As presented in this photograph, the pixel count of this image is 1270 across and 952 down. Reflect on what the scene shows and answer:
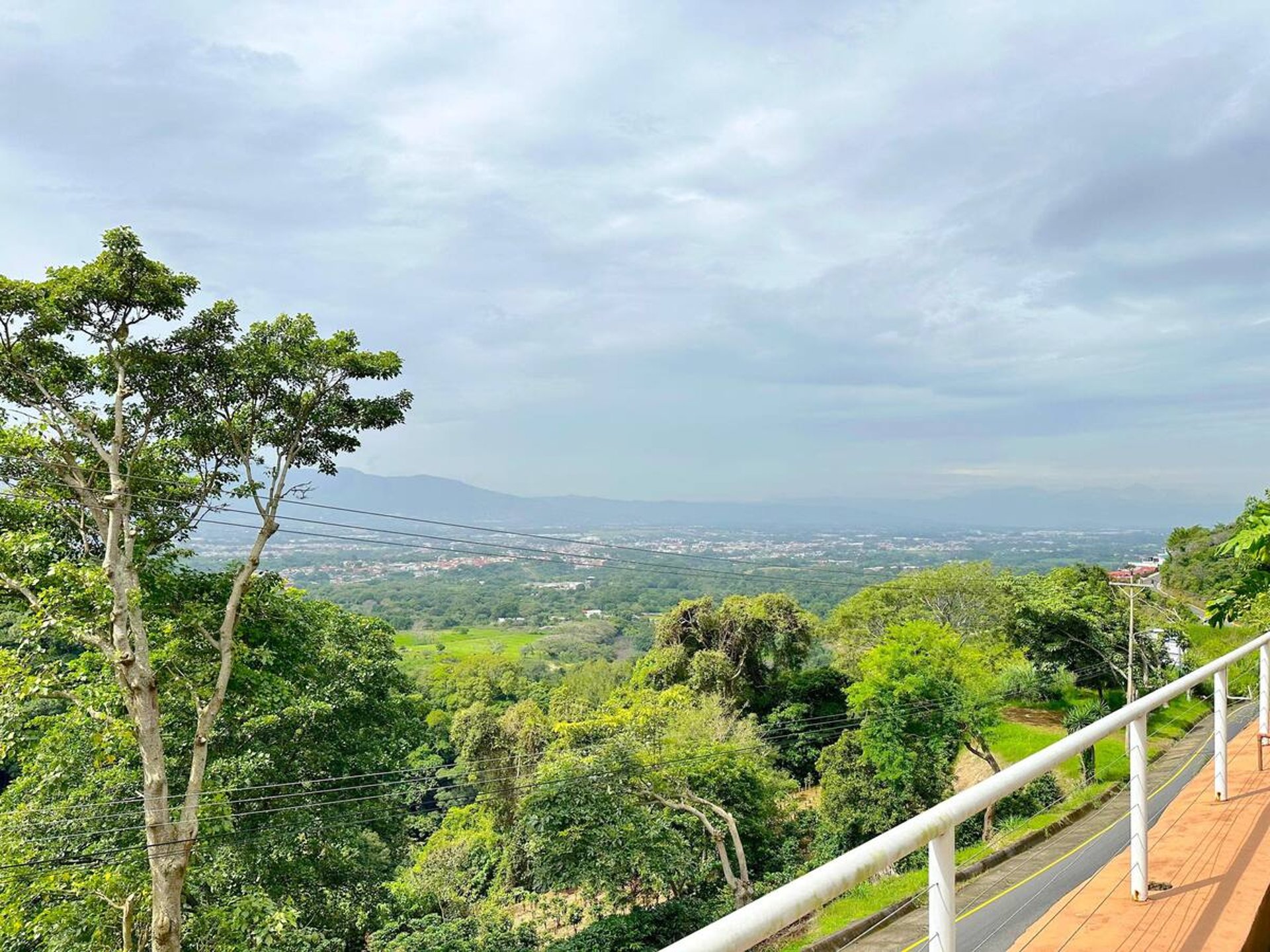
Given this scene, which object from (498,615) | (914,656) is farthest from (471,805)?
(498,615)

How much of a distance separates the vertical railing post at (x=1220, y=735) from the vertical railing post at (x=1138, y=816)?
1.06m

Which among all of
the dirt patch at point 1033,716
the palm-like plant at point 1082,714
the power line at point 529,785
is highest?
the power line at point 529,785

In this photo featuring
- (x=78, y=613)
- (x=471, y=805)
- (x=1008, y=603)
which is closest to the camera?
(x=78, y=613)

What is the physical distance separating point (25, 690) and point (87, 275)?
14.5ft

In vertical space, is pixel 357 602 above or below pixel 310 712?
below

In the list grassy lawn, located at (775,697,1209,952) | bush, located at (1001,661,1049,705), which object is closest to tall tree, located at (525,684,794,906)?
grassy lawn, located at (775,697,1209,952)

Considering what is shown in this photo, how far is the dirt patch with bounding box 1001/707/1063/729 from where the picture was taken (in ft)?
78.6

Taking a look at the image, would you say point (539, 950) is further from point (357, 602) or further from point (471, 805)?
point (357, 602)

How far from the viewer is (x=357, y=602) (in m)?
67.3

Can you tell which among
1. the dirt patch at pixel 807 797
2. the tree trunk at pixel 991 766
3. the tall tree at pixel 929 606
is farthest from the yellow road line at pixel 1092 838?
the tall tree at pixel 929 606

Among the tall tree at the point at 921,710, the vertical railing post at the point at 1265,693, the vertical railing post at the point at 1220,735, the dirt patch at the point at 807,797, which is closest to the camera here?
the vertical railing post at the point at 1220,735

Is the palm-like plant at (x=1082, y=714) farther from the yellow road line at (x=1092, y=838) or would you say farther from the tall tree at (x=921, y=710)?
the yellow road line at (x=1092, y=838)

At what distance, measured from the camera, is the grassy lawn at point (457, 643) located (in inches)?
1625

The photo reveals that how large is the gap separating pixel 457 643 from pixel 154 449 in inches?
1933
